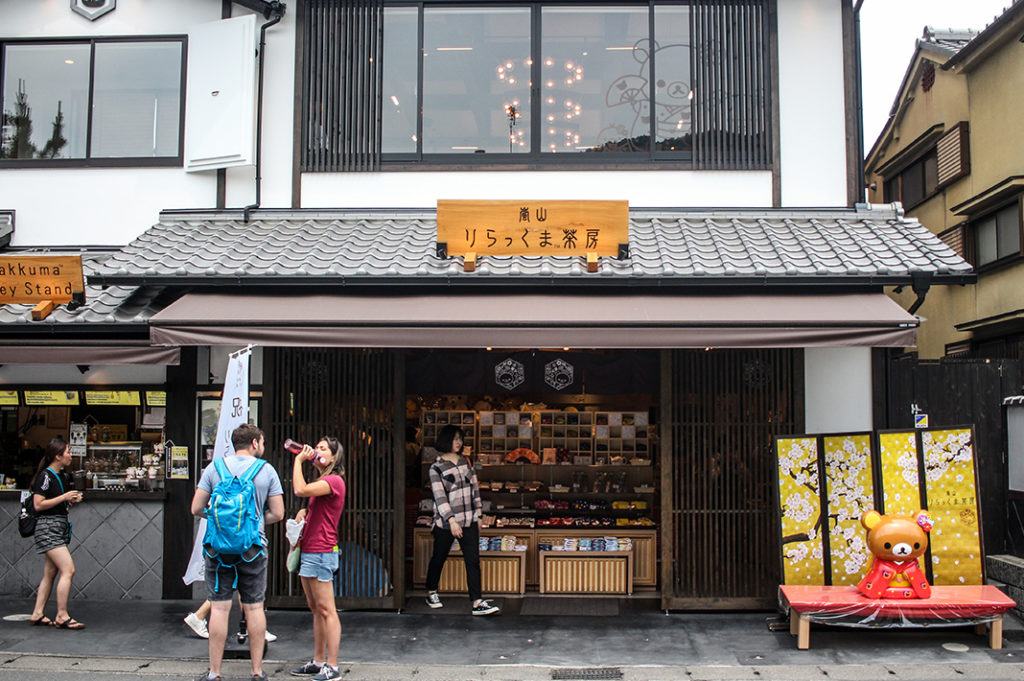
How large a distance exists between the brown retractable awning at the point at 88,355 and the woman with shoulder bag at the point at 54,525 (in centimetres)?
83

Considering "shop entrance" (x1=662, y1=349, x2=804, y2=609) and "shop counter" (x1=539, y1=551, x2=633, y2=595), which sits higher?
"shop entrance" (x1=662, y1=349, x2=804, y2=609)

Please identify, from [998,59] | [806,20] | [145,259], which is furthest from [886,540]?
[998,59]

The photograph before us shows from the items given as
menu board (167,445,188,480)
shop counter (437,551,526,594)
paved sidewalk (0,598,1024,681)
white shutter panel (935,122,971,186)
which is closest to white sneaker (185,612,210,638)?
paved sidewalk (0,598,1024,681)

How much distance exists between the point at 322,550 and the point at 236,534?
0.68m

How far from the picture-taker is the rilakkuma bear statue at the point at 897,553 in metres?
6.93

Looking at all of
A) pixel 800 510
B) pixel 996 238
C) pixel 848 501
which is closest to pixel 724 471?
pixel 800 510

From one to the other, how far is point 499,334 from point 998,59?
11843 millimetres

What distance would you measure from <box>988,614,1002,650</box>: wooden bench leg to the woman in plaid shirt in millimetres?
4596

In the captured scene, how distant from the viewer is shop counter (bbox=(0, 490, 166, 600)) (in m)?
8.94

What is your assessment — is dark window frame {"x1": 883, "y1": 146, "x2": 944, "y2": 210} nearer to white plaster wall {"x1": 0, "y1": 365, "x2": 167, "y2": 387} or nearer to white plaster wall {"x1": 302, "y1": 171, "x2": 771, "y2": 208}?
white plaster wall {"x1": 302, "y1": 171, "x2": 771, "y2": 208}

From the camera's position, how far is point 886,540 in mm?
6949

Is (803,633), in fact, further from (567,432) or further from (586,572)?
(567,432)

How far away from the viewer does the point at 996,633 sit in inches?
279

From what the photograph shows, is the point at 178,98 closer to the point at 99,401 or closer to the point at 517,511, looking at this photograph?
the point at 99,401
